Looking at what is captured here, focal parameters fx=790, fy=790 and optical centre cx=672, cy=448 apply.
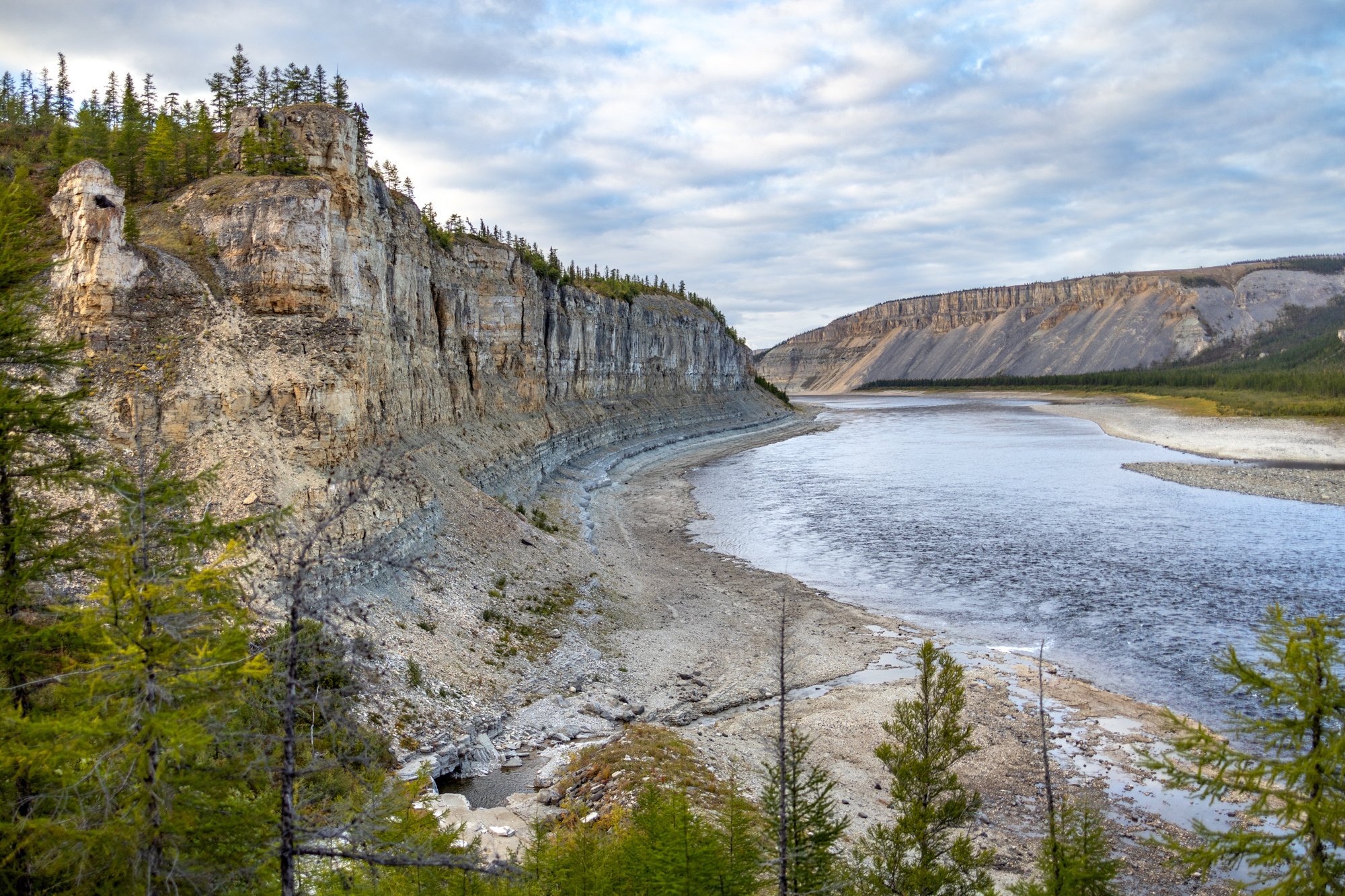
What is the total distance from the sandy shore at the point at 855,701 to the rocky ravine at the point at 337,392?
339cm

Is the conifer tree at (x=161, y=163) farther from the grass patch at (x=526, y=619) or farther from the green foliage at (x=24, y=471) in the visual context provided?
the green foliage at (x=24, y=471)

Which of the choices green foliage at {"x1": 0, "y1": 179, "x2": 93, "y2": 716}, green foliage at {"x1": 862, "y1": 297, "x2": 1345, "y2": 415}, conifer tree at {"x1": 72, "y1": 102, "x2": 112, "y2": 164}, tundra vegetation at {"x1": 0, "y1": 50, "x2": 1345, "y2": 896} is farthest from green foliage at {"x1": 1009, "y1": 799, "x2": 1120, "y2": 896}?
green foliage at {"x1": 862, "y1": 297, "x2": 1345, "y2": 415}

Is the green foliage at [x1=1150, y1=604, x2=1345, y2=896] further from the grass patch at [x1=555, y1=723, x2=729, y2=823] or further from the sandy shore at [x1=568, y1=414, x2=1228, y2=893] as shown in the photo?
the grass patch at [x1=555, y1=723, x2=729, y2=823]

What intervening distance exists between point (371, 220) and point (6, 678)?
29.4m

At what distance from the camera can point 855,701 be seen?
995 inches

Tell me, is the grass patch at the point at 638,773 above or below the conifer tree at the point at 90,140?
below

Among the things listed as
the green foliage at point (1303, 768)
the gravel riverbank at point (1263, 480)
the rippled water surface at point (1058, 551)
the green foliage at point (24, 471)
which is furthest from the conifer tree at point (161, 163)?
the gravel riverbank at point (1263, 480)

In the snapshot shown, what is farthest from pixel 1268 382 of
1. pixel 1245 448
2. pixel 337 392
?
pixel 337 392

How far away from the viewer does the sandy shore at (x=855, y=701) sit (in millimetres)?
18812

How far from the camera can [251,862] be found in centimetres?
827

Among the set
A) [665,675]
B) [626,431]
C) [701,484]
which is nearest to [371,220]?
[665,675]

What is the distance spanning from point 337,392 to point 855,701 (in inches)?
842

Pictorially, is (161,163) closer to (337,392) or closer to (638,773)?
(337,392)

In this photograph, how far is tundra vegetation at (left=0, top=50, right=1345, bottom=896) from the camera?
7.17 m
